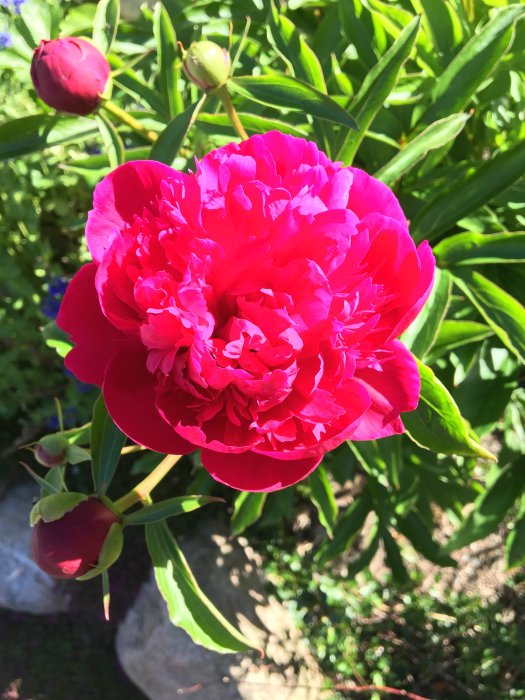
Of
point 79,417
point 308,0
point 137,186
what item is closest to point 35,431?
point 79,417

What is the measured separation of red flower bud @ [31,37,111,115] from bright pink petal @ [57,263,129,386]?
31 centimetres

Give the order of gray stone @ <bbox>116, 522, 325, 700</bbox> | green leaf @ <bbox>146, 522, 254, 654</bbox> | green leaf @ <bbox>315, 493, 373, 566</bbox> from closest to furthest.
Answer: green leaf @ <bbox>146, 522, 254, 654</bbox>
green leaf @ <bbox>315, 493, 373, 566</bbox>
gray stone @ <bbox>116, 522, 325, 700</bbox>

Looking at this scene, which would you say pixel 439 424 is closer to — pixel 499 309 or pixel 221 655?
pixel 499 309

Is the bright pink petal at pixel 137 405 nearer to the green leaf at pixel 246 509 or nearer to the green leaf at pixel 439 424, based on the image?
the green leaf at pixel 439 424

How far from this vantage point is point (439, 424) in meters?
0.80

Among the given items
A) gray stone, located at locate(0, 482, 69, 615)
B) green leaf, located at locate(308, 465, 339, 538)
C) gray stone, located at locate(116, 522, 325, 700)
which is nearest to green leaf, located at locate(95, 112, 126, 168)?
green leaf, located at locate(308, 465, 339, 538)

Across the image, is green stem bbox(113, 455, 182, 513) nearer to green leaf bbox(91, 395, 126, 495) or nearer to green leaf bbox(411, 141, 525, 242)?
green leaf bbox(91, 395, 126, 495)

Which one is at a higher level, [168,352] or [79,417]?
[168,352]

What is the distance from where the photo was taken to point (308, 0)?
52.0 inches

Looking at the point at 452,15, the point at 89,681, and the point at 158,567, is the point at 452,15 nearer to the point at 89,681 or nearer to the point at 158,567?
the point at 158,567

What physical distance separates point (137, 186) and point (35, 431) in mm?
1583

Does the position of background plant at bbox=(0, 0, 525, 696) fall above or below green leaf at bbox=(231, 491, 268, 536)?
above

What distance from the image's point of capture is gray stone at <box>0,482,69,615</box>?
86.0 inches

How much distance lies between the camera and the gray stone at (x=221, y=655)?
1990mm
